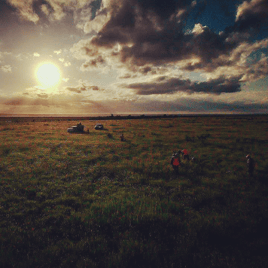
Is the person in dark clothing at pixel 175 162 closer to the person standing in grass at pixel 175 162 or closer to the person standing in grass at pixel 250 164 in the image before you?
the person standing in grass at pixel 175 162

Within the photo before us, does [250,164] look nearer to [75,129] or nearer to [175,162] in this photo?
[175,162]

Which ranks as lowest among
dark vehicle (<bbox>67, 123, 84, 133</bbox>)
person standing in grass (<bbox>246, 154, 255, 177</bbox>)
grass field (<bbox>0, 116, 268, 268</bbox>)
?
grass field (<bbox>0, 116, 268, 268</bbox>)

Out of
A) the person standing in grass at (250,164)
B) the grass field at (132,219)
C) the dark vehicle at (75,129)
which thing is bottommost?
the grass field at (132,219)

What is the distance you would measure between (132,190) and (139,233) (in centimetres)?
387

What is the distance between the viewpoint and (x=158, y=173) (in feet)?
42.0

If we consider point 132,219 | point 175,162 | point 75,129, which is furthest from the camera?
point 75,129

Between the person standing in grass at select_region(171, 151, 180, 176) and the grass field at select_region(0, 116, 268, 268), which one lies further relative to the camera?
the person standing in grass at select_region(171, 151, 180, 176)

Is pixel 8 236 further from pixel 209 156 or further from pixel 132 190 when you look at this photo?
pixel 209 156

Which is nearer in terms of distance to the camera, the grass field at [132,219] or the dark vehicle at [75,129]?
the grass field at [132,219]

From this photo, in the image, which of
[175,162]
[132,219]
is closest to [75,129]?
[175,162]

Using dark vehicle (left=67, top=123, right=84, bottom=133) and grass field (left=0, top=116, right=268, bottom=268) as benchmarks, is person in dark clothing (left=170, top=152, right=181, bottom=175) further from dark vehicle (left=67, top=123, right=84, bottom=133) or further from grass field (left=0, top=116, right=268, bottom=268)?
dark vehicle (left=67, top=123, right=84, bottom=133)

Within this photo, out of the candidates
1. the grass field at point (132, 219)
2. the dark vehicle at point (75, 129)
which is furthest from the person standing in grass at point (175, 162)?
the dark vehicle at point (75, 129)

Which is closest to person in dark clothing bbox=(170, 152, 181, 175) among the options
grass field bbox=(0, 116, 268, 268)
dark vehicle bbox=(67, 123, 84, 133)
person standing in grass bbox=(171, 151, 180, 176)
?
person standing in grass bbox=(171, 151, 180, 176)

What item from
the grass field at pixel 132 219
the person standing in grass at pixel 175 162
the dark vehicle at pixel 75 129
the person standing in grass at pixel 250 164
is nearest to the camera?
the grass field at pixel 132 219
